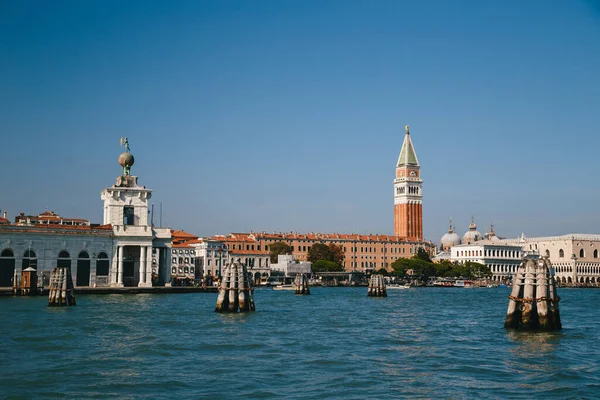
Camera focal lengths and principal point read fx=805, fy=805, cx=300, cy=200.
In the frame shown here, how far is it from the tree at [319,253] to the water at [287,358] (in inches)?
3371

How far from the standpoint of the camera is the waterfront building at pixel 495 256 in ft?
469

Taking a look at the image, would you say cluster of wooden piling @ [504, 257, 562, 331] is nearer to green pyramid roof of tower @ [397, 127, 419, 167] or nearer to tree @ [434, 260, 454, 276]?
tree @ [434, 260, 454, 276]

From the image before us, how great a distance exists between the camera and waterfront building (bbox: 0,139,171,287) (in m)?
61.3

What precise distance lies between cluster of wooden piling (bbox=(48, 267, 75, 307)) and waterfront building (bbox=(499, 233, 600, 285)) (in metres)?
110

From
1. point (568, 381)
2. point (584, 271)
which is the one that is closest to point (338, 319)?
point (568, 381)

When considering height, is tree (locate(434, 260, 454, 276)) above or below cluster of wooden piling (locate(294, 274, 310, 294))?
above

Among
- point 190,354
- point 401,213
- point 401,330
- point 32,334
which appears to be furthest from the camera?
point 401,213

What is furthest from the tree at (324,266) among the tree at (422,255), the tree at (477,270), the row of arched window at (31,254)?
the row of arched window at (31,254)

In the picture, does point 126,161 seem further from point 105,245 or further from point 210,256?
point 210,256

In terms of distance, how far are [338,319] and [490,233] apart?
14563 cm

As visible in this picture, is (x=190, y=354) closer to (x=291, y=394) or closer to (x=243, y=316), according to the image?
(x=291, y=394)

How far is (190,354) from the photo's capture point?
24.3 m

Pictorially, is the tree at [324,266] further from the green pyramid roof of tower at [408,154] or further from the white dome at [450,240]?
the white dome at [450,240]

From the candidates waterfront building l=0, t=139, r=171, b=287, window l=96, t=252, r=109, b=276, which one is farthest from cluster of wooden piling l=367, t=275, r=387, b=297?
window l=96, t=252, r=109, b=276
